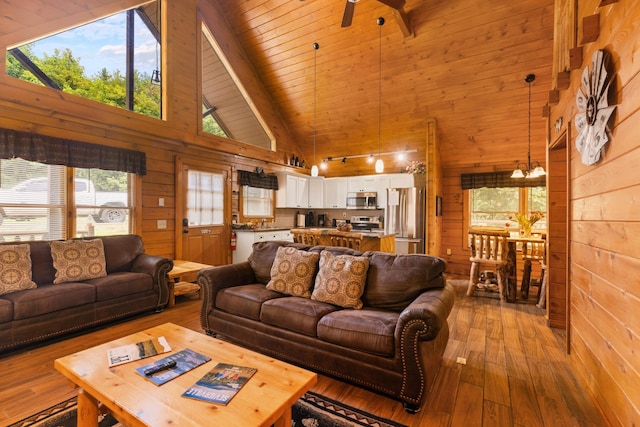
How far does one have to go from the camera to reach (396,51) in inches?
181

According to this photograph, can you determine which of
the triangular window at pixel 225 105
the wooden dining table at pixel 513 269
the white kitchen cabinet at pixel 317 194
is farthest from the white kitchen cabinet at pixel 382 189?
the triangular window at pixel 225 105

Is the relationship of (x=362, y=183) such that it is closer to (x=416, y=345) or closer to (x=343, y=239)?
(x=343, y=239)

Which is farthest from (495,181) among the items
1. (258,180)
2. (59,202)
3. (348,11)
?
(59,202)

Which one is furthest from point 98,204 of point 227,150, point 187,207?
point 227,150

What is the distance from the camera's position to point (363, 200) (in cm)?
633

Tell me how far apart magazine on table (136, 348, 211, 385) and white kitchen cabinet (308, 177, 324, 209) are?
536cm

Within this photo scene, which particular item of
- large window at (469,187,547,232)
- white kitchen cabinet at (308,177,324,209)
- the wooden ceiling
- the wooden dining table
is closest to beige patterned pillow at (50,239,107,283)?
the wooden ceiling

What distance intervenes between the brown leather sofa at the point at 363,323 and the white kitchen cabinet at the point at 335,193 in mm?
3692

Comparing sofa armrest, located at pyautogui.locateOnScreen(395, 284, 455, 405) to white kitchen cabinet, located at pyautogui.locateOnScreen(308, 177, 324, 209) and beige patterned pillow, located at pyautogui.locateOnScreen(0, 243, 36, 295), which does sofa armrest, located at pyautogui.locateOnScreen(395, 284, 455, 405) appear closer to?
beige patterned pillow, located at pyautogui.locateOnScreen(0, 243, 36, 295)

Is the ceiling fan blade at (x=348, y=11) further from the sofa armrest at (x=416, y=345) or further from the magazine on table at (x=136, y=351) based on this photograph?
the magazine on table at (x=136, y=351)

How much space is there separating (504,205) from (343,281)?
15.5 feet

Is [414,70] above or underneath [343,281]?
above

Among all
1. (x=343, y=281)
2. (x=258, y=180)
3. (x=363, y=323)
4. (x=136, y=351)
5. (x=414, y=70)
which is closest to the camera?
(x=136, y=351)

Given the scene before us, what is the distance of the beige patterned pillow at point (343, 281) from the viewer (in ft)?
8.08
